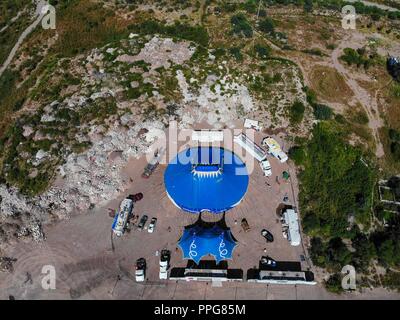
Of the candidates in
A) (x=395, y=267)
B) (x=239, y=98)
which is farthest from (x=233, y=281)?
(x=239, y=98)

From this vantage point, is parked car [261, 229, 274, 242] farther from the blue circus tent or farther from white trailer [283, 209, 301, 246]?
the blue circus tent

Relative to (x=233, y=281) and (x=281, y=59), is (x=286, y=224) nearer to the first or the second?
(x=233, y=281)

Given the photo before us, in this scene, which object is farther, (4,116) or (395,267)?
(4,116)

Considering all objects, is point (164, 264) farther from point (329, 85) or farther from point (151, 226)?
point (329, 85)

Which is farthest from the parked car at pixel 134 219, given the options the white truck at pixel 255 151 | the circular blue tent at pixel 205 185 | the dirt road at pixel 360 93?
the dirt road at pixel 360 93
